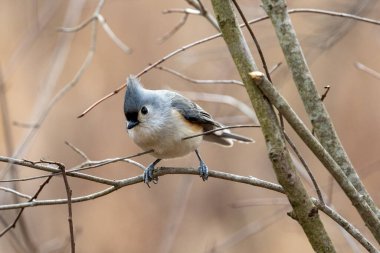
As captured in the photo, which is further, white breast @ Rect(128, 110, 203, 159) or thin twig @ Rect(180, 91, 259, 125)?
thin twig @ Rect(180, 91, 259, 125)

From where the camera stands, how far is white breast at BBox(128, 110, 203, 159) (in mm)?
2652

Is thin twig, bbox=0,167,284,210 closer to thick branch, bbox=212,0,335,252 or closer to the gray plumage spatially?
thick branch, bbox=212,0,335,252

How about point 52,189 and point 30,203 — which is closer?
point 30,203

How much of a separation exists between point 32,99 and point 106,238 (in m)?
1.51

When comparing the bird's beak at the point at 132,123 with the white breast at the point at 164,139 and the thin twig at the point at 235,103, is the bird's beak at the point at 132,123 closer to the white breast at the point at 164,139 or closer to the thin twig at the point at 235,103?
Answer: the white breast at the point at 164,139

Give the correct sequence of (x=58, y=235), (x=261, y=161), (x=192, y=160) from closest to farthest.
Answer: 1. (x=192, y=160)
2. (x=58, y=235)
3. (x=261, y=161)

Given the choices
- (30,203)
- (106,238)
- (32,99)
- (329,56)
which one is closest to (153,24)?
(32,99)

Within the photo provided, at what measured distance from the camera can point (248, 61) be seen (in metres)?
1.46

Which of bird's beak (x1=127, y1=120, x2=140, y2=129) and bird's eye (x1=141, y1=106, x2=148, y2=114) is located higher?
bird's eye (x1=141, y1=106, x2=148, y2=114)

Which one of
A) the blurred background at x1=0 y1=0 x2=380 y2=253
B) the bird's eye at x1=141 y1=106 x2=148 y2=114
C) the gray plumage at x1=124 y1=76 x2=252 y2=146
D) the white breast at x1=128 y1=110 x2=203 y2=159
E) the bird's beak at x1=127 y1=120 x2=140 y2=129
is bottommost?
the white breast at x1=128 y1=110 x2=203 y2=159

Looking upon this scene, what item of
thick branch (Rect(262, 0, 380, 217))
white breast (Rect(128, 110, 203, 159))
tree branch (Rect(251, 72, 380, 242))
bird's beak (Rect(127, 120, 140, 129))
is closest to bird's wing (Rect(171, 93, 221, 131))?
white breast (Rect(128, 110, 203, 159))

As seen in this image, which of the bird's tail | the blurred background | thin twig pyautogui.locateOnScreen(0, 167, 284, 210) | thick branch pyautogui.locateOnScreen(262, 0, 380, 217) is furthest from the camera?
the blurred background

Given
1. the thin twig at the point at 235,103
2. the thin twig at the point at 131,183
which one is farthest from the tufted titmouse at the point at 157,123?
the thin twig at the point at 131,183

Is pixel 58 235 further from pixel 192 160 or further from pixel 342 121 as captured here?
pixel 342 121
